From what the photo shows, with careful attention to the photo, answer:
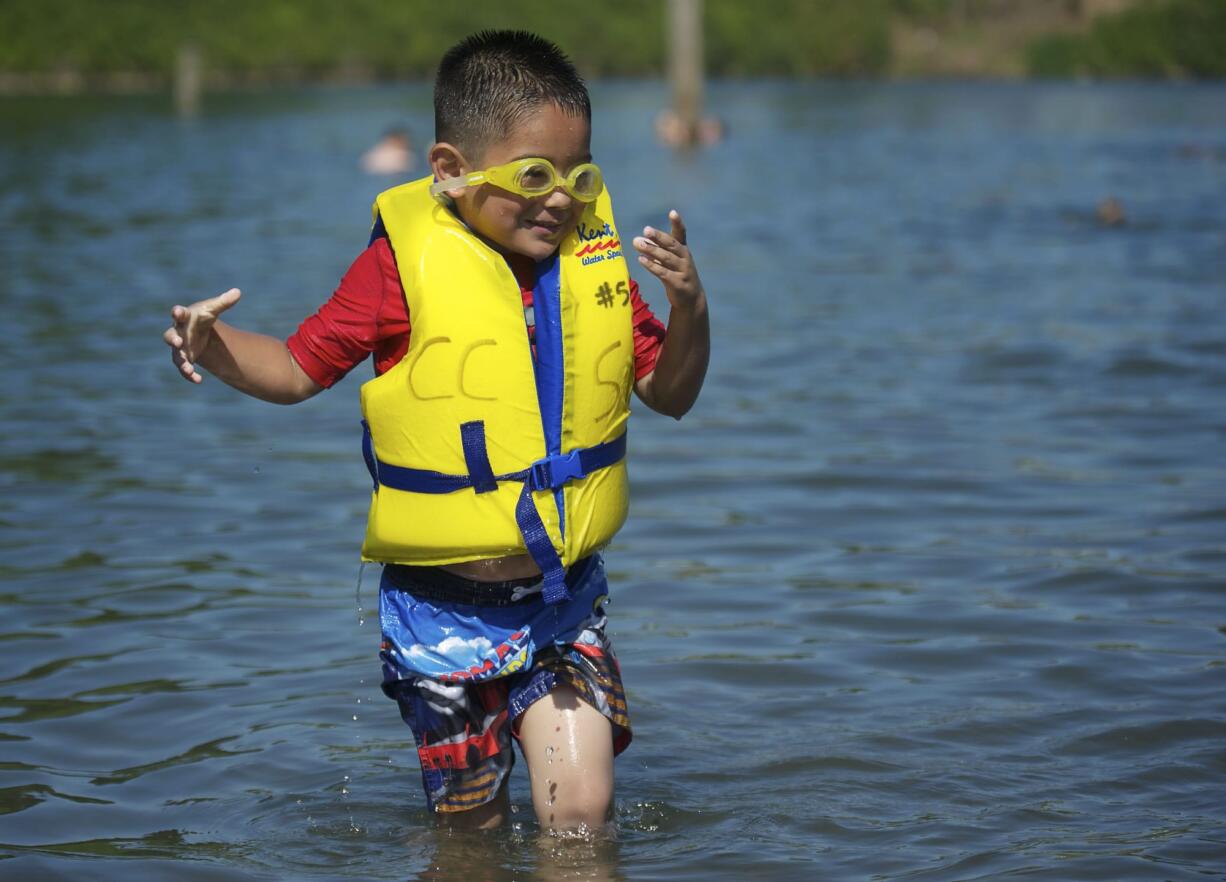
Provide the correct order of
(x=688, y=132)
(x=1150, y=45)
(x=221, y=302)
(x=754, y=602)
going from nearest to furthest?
→ (x=221, y=302) → (x=754, y=602) → (x=688, y=132) → (x=1150, y=45)

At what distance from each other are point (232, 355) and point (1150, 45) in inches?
2987

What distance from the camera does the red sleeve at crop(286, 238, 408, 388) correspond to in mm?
3705

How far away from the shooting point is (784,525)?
23.8 feet

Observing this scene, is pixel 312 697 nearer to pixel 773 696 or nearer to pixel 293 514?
pixel 773 696

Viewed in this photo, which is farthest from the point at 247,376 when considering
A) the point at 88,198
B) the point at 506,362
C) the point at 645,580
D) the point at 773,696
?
the point at 88,198

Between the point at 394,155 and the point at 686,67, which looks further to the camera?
the point at 686,67

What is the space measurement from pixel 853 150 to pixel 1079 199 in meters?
12.3

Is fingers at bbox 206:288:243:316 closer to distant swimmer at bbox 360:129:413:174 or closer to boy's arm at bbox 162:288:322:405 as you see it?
boy's arm at bbox 162:288:322:405

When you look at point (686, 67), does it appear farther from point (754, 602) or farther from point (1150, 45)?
point (1150, 45)

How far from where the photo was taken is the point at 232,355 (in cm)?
364

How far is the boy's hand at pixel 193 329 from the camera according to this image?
11.5ft

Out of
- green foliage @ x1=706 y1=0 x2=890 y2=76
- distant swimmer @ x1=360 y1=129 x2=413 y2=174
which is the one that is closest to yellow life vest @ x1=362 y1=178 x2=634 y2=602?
distant swimmer @ x1=360 y1=129 x2=413 y2=174

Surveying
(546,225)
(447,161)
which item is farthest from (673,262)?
(447,161)

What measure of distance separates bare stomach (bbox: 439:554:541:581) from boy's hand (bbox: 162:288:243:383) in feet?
2.40
